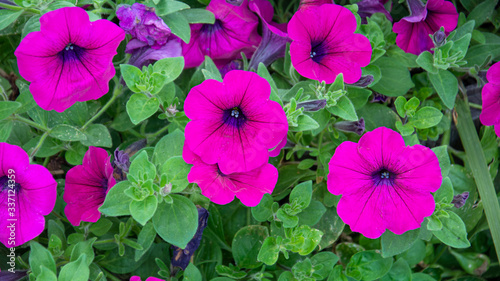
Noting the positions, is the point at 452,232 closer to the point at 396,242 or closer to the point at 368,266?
the point at 396,242

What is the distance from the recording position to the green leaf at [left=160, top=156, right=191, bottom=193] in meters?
1.27

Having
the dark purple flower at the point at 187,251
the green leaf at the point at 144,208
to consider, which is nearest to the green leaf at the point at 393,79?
the dark purple flower at the point at 187,251

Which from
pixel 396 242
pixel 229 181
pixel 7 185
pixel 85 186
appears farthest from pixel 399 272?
pixel 7 185

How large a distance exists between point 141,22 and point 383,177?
93 cm

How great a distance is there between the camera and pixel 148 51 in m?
1.51

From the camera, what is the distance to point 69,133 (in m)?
1.42

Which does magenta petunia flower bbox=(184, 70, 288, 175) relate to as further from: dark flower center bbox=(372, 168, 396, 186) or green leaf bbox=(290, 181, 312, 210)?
dark flower center bbox=(372, 168, 396, 186)

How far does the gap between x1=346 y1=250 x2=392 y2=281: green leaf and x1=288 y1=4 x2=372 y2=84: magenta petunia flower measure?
632 mm

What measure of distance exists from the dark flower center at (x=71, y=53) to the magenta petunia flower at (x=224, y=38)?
41 centimetres

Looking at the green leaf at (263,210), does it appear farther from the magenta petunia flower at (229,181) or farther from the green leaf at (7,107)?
the green leaf at (7,107)

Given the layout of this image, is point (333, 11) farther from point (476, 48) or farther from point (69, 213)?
point (69, 213)

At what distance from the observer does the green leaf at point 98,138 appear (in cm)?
145

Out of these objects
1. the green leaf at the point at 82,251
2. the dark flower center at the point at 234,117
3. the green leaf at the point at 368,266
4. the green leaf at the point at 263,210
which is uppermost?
the dark flower center at the point at 234,117

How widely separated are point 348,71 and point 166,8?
2.02ft
